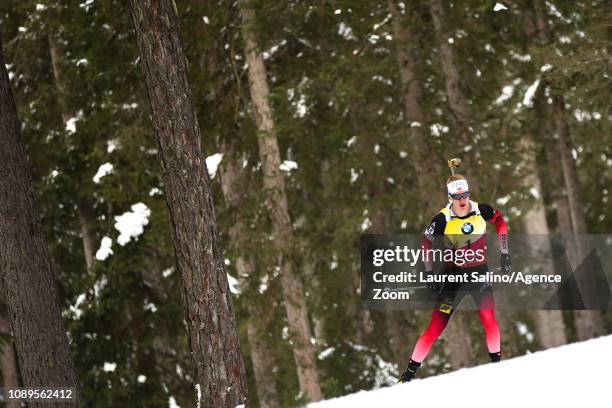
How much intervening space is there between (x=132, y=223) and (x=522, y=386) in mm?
8788

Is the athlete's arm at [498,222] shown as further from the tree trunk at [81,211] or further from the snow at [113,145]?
the tree trunk at [81,211]

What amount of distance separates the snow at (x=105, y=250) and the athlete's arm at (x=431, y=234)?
277 inches

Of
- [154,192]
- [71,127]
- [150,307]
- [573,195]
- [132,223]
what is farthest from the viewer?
[573,195]

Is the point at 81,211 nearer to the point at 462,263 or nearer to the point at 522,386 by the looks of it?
the point at 462,263

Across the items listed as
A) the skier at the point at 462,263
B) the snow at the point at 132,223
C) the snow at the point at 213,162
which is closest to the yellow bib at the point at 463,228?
the skier at the point at 462,263

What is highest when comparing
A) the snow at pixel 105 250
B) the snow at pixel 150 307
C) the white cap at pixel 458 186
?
the snow at pixel 105 250

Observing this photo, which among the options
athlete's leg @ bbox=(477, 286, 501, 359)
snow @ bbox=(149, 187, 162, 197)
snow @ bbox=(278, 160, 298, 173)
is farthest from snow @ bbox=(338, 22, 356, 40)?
athlete's leg @ bbox=(477, 286, 501, 359)

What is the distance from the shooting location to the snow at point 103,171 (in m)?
13.8

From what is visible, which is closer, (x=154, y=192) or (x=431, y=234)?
(x=431, y=234)

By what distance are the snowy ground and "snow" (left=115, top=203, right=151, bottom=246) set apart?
6957 mm

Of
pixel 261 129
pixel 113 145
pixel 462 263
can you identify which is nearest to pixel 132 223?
pixel 113 145

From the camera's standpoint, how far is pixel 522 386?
6578mm

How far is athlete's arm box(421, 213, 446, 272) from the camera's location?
8.33 metres
